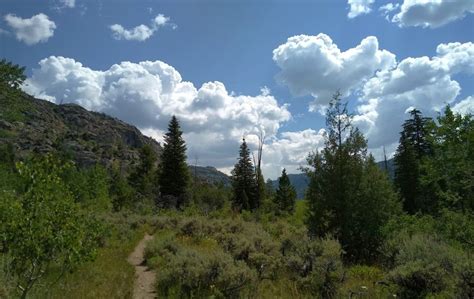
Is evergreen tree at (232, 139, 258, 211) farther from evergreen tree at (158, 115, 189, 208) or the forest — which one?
the forest

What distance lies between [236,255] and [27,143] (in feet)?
439

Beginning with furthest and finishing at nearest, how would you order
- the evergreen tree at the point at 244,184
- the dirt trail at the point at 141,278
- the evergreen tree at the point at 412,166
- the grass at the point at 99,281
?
the evergreen tree at the point at 244,184 < the evergreen tree at the point at 412,166 < the dirt trail at the point at 141,278 < the grass at the point at 99,281

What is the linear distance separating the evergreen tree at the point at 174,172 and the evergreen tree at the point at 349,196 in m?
30.4

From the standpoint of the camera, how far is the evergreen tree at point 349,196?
14.9 meters

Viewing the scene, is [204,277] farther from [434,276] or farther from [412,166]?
[412,166]

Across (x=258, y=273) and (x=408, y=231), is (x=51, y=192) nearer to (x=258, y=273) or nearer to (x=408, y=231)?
(x=258, y=273)

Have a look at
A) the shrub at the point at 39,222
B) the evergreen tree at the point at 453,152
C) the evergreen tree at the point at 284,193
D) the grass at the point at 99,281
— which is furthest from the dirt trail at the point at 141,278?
the evergreen tree at the point at 284,193

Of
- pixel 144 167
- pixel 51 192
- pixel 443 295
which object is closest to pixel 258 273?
pixel 443 295

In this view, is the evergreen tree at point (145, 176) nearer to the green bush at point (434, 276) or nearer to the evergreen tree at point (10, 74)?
the evergreen tree at point (10, 74)

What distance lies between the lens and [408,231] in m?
13.4

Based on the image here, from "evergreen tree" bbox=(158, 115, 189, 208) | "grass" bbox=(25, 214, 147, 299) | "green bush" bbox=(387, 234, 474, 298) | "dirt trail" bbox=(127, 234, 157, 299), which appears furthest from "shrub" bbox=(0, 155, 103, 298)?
"evergreen tree" bbox=(158, 115, 189, 208)

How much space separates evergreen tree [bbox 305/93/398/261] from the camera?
48.9ft

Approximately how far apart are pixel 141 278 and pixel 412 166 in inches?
1324

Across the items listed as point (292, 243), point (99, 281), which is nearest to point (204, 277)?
point (99, 281)
